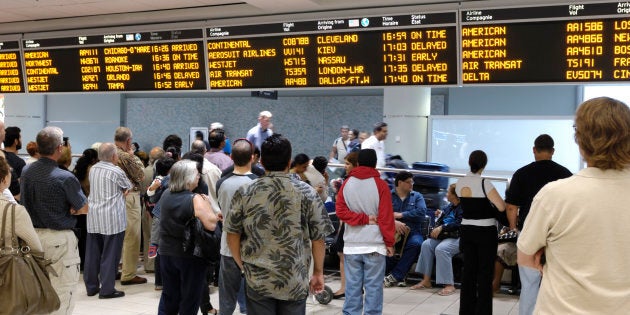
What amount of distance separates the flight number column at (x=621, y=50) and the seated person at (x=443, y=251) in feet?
6.75

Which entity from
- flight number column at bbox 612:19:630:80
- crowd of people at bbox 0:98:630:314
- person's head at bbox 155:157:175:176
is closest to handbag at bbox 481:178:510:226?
crowd of people at bbox 0:98:630:314

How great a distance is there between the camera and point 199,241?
191 inches

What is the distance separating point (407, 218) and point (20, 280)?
467 cm

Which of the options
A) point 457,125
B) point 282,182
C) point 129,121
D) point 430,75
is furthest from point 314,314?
point 129,121

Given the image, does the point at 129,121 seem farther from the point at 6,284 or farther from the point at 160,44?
the point at 6,284

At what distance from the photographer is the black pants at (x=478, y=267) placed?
18.3 ft

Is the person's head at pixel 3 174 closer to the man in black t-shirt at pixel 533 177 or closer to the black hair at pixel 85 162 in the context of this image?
the black hair at pixel 85 162

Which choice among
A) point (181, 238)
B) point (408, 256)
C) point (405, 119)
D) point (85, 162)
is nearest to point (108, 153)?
point (85, 162)

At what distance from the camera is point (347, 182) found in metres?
5.63

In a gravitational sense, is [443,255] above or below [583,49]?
below

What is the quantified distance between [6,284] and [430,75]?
4.43m

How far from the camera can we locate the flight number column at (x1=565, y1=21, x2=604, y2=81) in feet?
19.6

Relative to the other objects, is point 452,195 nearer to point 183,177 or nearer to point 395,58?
point 395,58

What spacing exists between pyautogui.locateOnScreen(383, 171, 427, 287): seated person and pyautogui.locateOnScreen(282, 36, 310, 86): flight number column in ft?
5.21
